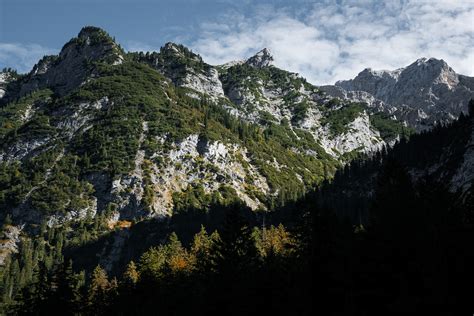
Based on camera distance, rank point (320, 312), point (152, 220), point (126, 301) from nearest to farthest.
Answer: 1. point (320, 312)
2. point (126, 301)
3. point (152, 220)

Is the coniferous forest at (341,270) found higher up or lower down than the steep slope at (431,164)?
lower down

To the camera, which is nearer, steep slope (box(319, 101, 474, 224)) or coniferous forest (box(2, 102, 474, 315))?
coniferous forest (box(2, 102, 474, 315))

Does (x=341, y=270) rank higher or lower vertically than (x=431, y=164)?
lower

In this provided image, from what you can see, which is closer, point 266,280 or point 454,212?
point 454,212

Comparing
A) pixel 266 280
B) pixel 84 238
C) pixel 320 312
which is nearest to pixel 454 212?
pixel 320 312

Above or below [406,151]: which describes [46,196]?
below

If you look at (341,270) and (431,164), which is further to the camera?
(431,164)

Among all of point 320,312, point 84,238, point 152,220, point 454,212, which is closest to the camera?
point 320,312

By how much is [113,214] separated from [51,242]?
2499 cm

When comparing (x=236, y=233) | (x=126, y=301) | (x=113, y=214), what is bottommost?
(x=126, y=301)

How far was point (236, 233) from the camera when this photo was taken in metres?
52.8

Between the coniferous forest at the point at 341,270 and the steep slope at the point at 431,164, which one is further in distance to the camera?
the steep slope at the point at 431,164

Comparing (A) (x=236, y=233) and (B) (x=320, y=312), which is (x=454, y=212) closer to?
(B) (x=320, y=312)

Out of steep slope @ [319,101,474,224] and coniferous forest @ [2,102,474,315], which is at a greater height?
steep slope @ [319,101,474,224]
